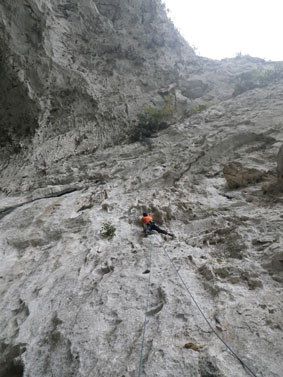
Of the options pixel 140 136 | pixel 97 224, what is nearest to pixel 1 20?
pixel 140 136

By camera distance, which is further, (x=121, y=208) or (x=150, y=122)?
(x=150, y=122)

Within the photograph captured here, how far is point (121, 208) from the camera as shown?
281 inches

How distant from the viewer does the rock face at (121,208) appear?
111 inches

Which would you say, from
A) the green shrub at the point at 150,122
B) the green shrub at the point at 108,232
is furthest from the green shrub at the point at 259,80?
the green shrub at the point at 108,232

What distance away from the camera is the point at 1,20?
11172 mm

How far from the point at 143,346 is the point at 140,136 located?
39.1 ft

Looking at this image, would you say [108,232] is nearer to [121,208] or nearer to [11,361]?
[121,208]

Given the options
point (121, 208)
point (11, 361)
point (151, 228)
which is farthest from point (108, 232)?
point (11, 361)

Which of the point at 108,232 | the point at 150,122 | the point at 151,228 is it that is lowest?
the point at 151,228

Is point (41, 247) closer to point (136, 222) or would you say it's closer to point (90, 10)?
point (136, 222)

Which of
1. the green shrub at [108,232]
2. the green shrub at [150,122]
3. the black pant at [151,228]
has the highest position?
the green shrub at [150,122]

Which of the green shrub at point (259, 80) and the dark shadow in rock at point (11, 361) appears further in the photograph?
the green shrub at point (259, 80)

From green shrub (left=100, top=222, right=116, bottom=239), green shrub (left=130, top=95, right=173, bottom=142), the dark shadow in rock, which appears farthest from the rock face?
green shrub (left=100, top=222, right=116, bottom=239)

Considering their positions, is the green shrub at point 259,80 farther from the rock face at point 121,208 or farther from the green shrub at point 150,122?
the green shrub at point 150,122
